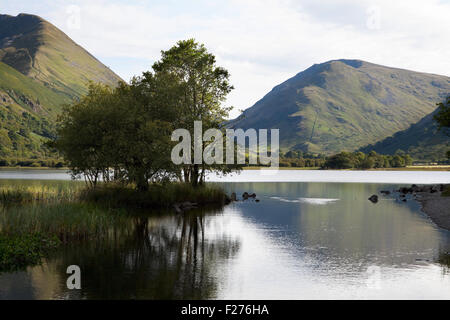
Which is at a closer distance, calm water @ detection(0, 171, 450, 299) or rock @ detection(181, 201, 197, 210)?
calm water @ detection(0, 171, 450, 299)

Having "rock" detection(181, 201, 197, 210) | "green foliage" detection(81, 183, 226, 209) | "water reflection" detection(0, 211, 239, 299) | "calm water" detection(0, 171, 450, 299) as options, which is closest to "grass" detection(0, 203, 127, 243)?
"water reflection" detection(0, 211, 239, 299)

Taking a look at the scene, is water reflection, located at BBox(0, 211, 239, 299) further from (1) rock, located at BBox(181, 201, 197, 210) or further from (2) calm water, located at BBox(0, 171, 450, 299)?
(1) rock, located at BBox(181, 201, 197, 210)

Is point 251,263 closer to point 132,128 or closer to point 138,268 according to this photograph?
point 138,268

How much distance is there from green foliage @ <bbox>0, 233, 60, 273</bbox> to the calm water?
952 mm

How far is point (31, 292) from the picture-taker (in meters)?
18.7

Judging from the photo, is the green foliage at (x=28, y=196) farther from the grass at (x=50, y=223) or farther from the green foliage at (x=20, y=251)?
the green foliage at (x=20, y=251)

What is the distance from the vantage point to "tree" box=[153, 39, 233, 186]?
6556cm

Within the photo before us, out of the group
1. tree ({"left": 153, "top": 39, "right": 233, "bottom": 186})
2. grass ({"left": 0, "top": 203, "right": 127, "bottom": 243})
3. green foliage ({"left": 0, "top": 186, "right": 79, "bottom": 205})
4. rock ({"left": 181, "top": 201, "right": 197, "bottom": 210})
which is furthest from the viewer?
tree ({"left": 153, "top": 39, "right": 233, "bottom": 186})

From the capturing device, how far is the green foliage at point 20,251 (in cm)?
2328

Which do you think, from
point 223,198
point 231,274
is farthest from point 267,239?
point 223,198

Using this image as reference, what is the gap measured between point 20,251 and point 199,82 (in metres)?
47.4
